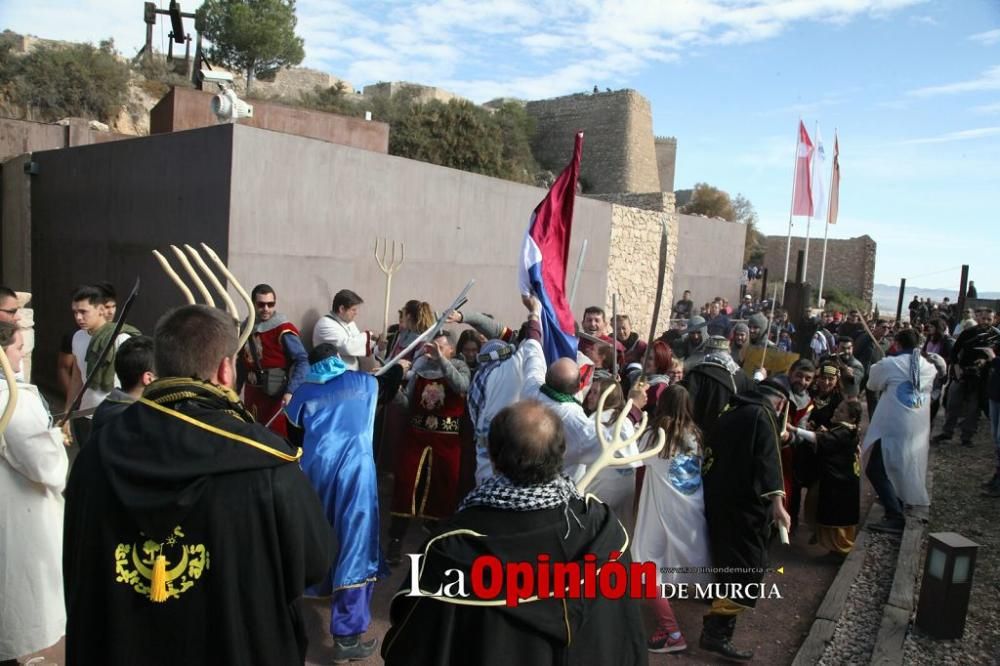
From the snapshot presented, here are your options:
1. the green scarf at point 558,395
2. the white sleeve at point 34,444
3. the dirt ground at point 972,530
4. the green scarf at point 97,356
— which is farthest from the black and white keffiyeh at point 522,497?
the dirt ground at point 972,530

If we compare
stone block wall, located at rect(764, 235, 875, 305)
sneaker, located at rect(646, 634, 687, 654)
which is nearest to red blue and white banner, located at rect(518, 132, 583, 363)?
sneaker, located at rect(646, 634, 687, 654)

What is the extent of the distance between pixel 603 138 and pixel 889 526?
3988cm

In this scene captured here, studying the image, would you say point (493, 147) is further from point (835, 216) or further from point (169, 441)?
point (169, 441)

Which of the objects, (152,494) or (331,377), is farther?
(331,377)

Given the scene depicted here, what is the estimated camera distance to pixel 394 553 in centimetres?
517

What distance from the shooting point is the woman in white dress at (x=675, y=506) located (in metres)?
4.19

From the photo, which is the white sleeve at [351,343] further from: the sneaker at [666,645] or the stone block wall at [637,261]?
the stone block wall at [637,261]

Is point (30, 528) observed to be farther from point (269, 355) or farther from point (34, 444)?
point (269, 355)

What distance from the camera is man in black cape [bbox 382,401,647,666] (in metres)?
1.91

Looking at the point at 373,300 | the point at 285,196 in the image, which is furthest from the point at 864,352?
the point at 285,196

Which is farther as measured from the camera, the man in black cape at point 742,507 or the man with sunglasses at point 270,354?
the man with sunglasses at point 270,354

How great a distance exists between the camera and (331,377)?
154 inches

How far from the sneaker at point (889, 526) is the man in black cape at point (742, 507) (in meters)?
2.58

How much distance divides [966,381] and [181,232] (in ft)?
30.4
